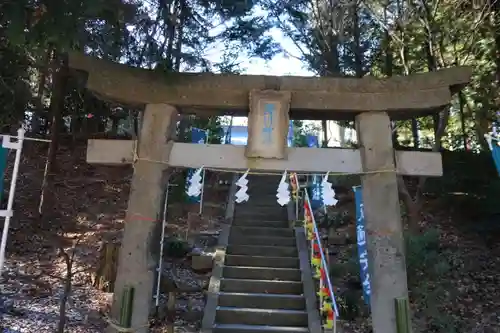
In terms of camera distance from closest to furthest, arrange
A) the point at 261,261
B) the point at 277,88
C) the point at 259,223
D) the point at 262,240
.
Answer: the point at 277,88 < the point at 261,261 < the point at 262,240 < the point at 259,223

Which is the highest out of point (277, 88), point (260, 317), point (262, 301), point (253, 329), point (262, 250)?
point (277, 88)

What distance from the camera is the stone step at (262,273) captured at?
8.34 m

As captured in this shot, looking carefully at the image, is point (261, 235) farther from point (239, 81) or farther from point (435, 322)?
point (239, 81)

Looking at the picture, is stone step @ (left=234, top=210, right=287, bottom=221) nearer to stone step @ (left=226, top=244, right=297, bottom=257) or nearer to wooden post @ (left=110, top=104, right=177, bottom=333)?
stone step @ (left=226, top=244, right=297, bottom=257)

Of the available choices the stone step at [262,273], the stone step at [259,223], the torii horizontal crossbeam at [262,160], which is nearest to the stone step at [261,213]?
the stone step at [259,223]

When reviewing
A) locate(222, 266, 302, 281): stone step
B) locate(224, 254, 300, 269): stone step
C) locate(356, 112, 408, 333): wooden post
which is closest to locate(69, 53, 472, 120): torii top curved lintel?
locate(356, 112, 408, 333): wooden post

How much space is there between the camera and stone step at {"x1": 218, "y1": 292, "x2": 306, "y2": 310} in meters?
7.54

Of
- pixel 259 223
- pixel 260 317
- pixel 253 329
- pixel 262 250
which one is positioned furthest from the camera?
pixel 259 223

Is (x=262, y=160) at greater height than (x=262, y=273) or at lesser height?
greater

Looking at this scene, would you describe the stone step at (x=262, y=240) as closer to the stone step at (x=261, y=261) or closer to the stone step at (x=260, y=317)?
the stone step at (x=261, y=261)

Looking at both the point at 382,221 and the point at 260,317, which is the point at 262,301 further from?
the point at 382,221

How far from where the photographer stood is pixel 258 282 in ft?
26.3

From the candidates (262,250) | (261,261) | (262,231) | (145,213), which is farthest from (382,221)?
(262,231)

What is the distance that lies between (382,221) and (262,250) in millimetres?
4149
